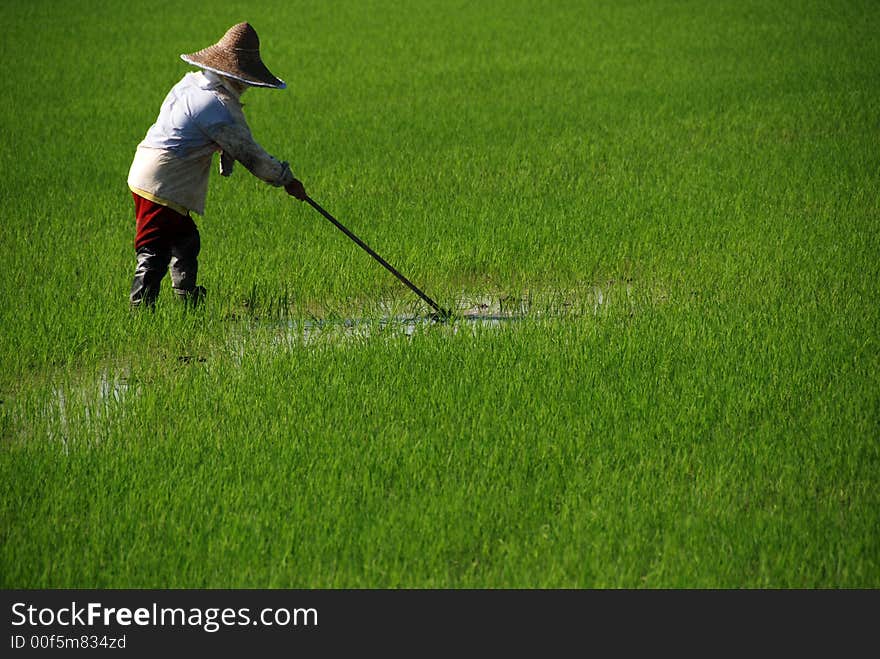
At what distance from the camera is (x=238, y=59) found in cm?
425

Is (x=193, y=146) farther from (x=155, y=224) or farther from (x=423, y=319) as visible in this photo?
(x=423, y=319)

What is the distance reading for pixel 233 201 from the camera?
6.75 metres

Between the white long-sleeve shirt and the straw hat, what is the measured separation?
0.36 ft

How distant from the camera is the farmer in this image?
14.0 feet

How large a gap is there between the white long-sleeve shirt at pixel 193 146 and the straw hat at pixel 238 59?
0.36ft

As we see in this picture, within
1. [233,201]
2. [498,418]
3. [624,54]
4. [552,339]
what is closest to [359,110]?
[233,201]

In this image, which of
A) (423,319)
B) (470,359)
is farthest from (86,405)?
(423,319)

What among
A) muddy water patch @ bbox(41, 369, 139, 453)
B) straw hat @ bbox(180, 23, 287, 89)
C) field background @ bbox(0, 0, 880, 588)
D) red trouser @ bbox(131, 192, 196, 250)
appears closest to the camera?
field background @ bbox(0, 0, 880, 588)

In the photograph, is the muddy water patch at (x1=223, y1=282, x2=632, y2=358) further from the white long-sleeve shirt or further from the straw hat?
the straw hat

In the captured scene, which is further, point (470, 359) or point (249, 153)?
point (249, 153)

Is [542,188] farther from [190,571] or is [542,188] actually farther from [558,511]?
[190,571]

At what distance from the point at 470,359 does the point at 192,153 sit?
149cm

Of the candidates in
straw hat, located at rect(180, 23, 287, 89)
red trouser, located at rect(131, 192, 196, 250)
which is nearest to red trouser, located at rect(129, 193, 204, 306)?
red trouser, located at rect(131, 192, 196, 250)
